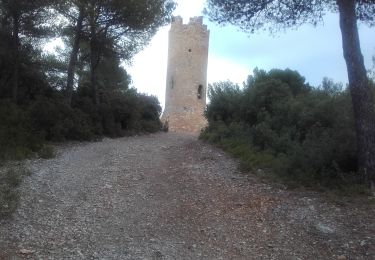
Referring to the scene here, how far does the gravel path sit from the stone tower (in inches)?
796

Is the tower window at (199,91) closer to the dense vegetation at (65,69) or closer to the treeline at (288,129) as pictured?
the dense vegetation at (65,69)

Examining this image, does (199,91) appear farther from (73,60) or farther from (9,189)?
(9,189)

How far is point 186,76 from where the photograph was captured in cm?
3028

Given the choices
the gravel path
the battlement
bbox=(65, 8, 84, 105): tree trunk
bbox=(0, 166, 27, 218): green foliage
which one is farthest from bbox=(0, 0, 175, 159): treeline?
the battlement

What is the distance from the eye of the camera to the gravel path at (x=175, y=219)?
6.01 m

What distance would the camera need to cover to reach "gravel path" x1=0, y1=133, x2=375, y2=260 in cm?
601

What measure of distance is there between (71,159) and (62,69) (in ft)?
33.4

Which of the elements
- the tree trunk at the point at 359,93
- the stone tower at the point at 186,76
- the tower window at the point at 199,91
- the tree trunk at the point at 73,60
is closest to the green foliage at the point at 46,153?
the tree trunk at the point at 73,60

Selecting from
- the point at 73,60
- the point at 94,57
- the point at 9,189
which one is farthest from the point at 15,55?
the point at 9,189

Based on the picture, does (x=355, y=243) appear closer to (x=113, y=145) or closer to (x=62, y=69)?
(x=113, y=145)

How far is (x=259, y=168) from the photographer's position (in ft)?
32.6

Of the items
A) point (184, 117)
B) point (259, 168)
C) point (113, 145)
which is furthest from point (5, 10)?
point (184, 117)

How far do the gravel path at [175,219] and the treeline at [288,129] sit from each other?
67 cm

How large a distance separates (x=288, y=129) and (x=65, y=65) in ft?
38.9
